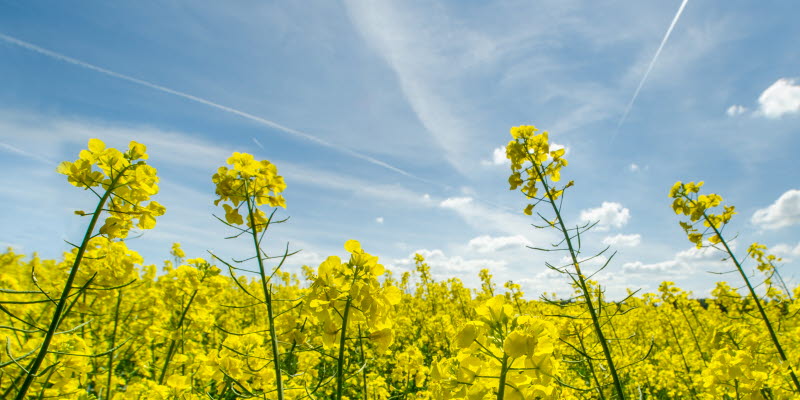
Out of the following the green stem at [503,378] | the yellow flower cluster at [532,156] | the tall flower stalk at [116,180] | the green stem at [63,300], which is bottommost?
the green stem at [503,378]

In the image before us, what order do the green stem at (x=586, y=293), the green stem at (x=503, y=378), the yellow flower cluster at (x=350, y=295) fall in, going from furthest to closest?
1. the green stem at (x=586, y=293)
2. the yellow flower cluster at (x=350, y=295)
3. the green stem at (x=503, y=378)

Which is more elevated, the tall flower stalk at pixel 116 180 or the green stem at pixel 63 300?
the tall flower stalk at pixel 116 180

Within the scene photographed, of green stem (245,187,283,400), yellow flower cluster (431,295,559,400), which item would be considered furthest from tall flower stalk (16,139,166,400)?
yellow flower cluster (431,295,559,400)

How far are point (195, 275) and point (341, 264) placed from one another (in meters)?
2.37

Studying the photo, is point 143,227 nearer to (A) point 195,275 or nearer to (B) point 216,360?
(B) point 216,360

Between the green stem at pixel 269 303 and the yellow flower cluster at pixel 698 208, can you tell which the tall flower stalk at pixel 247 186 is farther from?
the yellow flower cluster at pixel 698 208

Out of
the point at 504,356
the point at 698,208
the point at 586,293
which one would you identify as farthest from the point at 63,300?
the point at 698,208

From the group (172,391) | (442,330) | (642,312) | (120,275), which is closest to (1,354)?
(172,391)

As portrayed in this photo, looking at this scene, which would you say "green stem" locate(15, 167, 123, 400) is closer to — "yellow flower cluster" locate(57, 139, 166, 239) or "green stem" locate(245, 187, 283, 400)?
"yellow flower cluster" locate(57, 139, 166, 239)

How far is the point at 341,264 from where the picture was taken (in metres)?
1.77

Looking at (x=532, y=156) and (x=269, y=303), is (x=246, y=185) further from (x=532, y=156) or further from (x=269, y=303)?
(x=532, y=156)

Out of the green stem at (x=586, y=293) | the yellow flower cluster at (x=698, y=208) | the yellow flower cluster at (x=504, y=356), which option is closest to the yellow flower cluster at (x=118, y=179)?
the yellow flower cluster at (x=504, y=356)

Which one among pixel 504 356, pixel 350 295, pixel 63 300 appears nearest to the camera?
pixel 63 300

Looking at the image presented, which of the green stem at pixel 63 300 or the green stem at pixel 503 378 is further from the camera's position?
the green stem at pixel 503 378
